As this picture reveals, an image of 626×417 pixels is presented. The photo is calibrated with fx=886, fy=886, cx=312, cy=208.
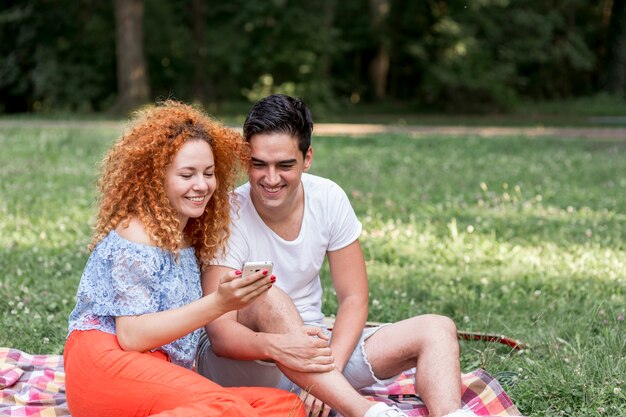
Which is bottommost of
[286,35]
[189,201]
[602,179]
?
[602,179]

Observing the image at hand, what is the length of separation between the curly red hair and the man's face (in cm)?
6

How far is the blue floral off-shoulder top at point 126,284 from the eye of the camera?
10.7 feet

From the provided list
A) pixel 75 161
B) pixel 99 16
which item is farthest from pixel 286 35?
pixel 75 161

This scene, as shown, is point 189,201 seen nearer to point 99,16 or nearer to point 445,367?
point 445,367

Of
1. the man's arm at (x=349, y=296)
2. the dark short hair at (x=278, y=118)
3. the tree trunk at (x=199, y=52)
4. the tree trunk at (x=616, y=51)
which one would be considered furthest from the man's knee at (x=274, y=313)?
the tree trunk at (x=616, y=51)

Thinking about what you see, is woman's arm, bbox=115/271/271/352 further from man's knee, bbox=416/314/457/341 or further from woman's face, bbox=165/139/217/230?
man's knee, bbox=416/314/457/341

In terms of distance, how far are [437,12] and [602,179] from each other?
62.0 feet

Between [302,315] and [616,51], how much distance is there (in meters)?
29.3

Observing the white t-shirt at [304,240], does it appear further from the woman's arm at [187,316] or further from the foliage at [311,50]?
the foliage at [311,50]

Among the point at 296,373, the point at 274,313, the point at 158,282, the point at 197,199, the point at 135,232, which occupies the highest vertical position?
the point at 197,199

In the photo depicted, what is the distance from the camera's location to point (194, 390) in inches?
125

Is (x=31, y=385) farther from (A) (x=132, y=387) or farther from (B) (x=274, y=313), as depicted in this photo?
(B) (x=274, y=313)

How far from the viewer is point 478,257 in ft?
22.1

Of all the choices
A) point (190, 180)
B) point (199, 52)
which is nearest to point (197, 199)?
point (190, 180)
